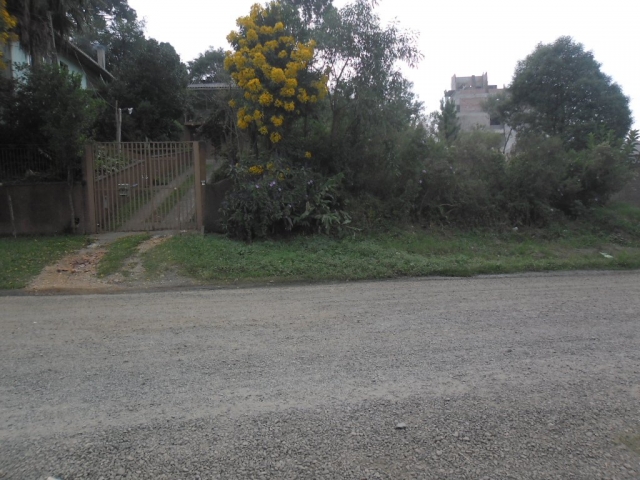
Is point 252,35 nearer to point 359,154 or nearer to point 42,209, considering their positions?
point 359,154

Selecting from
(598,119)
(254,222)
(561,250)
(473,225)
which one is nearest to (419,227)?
(473,225)

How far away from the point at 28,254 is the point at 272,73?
6.59 m

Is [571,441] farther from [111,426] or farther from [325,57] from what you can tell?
[325,57]

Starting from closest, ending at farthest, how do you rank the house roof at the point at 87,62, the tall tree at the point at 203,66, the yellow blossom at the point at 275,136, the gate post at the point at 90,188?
1. the yellow blossom at the point at 275,136
2. the gate post at the point at 90,188
3. the house roof at the point at 87,62
4. the tall tree at the point at 203,66

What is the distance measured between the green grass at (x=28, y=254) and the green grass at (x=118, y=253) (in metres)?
0.92

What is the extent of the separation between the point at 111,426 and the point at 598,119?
20475 mm

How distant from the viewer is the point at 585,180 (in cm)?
1396

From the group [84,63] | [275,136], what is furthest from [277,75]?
[84,63]

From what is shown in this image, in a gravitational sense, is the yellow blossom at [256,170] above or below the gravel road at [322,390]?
above

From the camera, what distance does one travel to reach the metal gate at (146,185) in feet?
40.6

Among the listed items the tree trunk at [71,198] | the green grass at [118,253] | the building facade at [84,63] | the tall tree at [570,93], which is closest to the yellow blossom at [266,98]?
the green grass at [118,253]

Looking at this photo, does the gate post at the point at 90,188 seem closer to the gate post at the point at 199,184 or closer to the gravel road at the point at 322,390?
the gate post at the point at 199,184

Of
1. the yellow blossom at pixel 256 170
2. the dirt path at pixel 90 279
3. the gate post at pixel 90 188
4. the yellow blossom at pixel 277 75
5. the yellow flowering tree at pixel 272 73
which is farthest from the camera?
the gate post at pixel 90 188

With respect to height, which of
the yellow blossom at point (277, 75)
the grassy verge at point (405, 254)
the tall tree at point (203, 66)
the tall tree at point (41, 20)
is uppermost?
the tall tree at point (203, 66)
